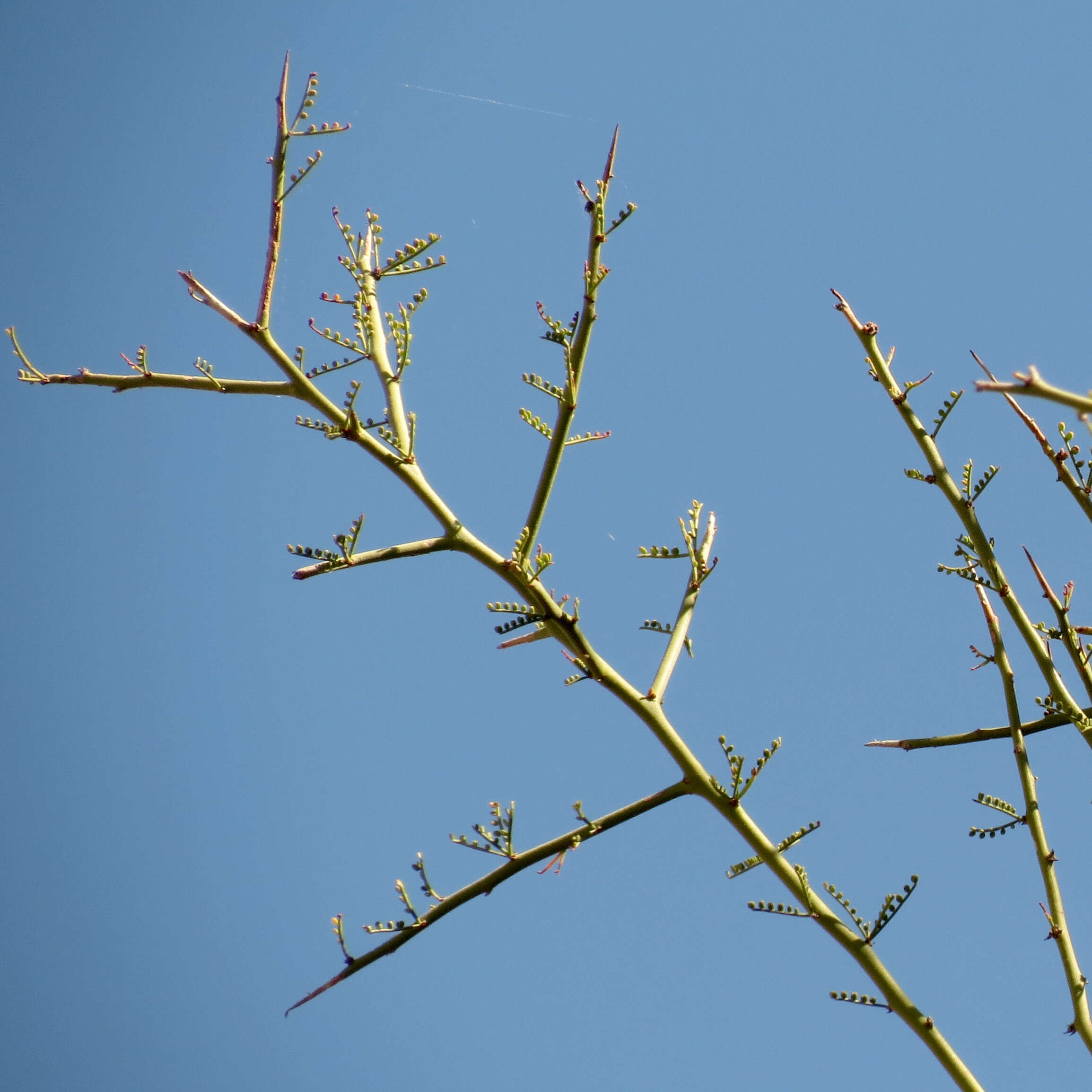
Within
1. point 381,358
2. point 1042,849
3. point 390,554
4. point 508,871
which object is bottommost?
point 1042,849

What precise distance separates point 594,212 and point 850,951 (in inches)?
84.3

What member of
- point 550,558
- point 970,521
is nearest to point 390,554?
point 550,558

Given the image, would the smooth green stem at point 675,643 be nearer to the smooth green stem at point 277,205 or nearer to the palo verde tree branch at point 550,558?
the palo verde tree branch at point 550,558

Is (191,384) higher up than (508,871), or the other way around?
(191,384)

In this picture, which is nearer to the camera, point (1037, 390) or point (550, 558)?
point (1037, 390)

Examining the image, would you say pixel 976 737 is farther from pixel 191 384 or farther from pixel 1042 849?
pixel 191 384

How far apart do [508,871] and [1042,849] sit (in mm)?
1485

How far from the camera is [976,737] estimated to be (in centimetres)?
295

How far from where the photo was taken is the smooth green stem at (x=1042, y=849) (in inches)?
99.2

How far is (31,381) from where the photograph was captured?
8.73 feet

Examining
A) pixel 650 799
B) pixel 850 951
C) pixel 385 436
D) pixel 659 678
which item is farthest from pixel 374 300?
pixel 850 951

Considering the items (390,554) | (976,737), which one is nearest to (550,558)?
(390,554)

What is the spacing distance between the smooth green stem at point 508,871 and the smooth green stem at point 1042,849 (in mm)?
950

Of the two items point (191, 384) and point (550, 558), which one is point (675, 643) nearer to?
point (550, 558)
